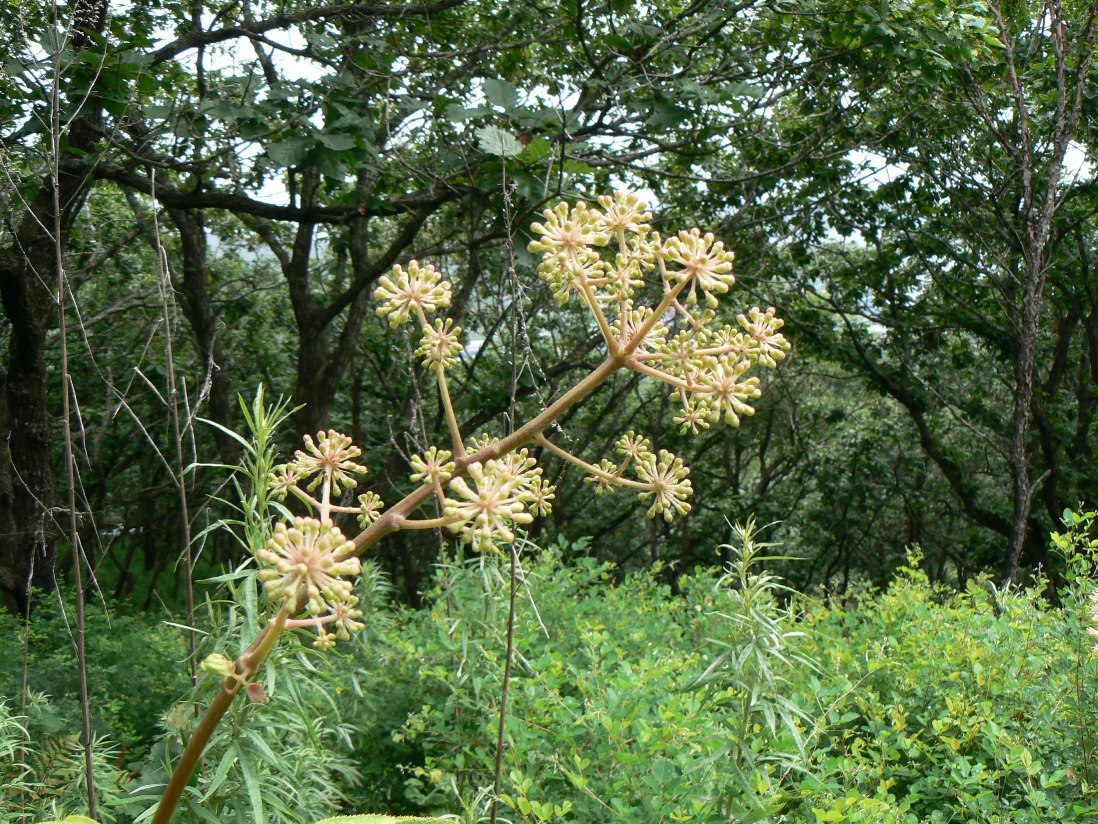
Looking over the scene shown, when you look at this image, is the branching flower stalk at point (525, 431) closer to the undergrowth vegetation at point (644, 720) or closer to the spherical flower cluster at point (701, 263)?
the spherical flower cluster at point (701, 263)

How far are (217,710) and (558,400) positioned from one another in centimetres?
39

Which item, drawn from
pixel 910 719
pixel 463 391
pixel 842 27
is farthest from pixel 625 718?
pixel 463 391

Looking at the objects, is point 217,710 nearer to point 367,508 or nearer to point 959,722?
point 367,508

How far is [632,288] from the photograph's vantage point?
3.38 ft

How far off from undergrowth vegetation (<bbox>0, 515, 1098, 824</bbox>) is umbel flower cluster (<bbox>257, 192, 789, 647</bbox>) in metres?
0.55

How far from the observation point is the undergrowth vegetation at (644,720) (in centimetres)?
188

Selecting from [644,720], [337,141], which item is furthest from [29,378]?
[644,720]

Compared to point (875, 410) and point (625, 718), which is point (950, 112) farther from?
point (625, 718)

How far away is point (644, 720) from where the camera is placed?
2418 mm

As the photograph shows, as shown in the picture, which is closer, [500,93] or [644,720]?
[644,720]

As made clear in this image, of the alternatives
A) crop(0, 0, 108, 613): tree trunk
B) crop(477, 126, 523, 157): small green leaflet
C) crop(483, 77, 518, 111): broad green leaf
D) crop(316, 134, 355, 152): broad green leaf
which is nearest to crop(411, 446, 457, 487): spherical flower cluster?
crop(477, 126, 523, 157): small green leaflet

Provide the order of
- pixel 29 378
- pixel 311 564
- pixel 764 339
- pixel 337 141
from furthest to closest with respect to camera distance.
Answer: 1. pixel 29 378
2. pixel 337 141
3. pixel 764 339
4. pixel 311 564

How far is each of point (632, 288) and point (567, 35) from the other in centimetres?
539

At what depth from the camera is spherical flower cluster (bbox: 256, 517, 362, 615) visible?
764 millimetres
